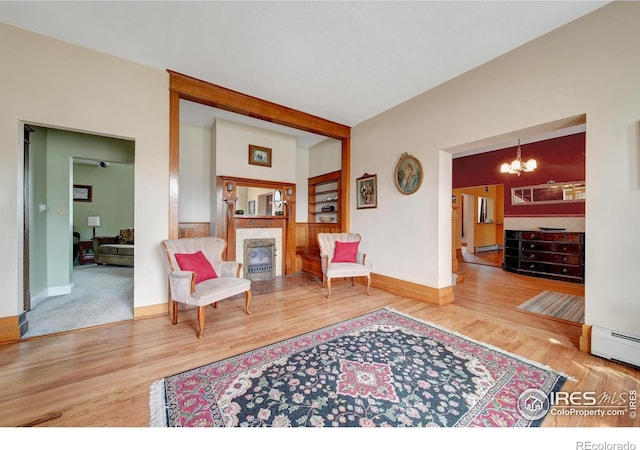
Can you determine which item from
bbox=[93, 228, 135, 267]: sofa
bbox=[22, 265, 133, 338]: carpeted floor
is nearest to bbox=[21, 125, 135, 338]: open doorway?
bbox=[22, 265, 133, 338]: carpeted floor

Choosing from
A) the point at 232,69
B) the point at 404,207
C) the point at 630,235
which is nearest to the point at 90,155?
the point at 232,69

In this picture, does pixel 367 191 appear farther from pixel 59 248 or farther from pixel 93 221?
pixel 93 221

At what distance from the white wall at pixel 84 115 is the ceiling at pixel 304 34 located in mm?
179

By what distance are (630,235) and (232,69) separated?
13.6 feet

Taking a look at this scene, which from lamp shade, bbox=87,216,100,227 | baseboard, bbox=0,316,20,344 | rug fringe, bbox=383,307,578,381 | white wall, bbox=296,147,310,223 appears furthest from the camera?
lamp shade, bbox=87,216,100,227

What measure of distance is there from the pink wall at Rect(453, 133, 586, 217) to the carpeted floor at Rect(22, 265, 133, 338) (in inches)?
295

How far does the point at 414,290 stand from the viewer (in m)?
3.51

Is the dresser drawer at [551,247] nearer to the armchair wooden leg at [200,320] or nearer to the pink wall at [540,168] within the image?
the pink wall at [540,168]

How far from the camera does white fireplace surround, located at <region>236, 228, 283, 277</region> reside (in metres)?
4.69

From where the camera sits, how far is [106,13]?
2.12 meters

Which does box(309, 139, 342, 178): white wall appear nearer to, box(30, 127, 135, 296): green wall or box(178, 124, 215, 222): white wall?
box(178, 124, 215, 222): white wall

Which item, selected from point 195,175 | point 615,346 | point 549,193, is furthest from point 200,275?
point 549,193
